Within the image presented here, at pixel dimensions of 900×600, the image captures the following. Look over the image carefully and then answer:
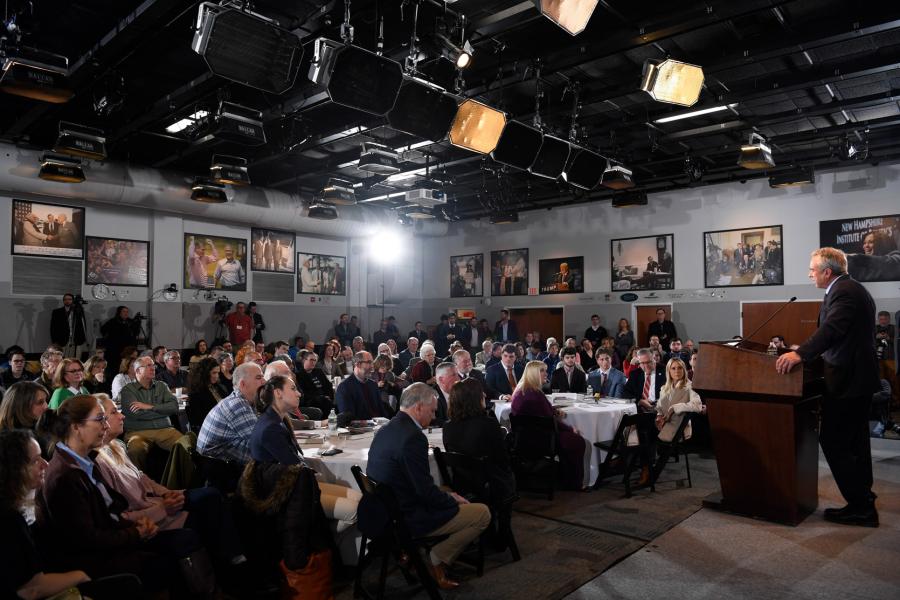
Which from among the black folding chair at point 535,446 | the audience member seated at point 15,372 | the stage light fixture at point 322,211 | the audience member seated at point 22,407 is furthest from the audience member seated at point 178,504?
the stage light fixture at point 322,211

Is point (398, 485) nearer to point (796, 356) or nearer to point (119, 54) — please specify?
point (796, 356)

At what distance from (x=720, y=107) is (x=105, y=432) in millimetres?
8774

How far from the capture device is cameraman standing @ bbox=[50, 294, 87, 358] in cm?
1131

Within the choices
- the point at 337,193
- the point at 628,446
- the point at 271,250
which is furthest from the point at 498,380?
the point at 271,250

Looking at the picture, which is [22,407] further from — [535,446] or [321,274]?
[321,274]

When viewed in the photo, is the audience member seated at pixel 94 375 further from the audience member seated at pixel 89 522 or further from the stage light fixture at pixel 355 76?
the stage light fixture at pixel 355 76

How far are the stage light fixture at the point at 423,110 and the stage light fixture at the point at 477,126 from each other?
0.47ft

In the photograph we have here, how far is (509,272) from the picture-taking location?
17.1m

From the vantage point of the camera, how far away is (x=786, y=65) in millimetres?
7941

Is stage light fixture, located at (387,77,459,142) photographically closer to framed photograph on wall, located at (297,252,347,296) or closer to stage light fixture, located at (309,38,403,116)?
stage light fixture, located at (309,38,403,116)

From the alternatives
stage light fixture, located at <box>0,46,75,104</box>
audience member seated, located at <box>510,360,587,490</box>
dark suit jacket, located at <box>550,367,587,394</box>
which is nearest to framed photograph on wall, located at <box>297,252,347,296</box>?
dark suit jacket, located at <box>550,367,587,394</box>

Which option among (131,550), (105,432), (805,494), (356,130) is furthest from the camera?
(356,130)

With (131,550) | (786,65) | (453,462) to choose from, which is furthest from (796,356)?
(786,65)

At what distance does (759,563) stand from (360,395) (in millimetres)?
3556
